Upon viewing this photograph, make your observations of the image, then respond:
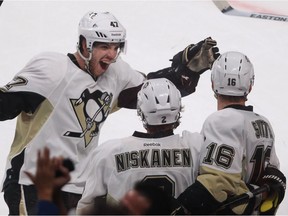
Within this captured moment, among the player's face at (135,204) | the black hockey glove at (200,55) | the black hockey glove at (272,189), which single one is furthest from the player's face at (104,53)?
the player's face at (135,204)

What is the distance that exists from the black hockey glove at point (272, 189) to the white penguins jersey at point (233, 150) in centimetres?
3

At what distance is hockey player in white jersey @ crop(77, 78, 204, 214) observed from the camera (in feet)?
8.82

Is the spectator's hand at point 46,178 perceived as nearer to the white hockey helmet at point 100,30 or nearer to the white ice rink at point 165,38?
the white hockey helmet at point 100,30

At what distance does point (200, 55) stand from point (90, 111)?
1.86ft

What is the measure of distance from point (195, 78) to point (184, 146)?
0.83 m

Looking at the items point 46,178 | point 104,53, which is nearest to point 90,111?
point 104,53

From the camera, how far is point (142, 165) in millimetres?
2686

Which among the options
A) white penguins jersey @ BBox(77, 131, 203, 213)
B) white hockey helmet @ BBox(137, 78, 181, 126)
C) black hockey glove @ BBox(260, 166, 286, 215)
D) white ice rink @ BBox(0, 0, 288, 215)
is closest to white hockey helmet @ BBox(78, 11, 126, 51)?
white hockey helmet @ BBox(137, 78, 181, 126)

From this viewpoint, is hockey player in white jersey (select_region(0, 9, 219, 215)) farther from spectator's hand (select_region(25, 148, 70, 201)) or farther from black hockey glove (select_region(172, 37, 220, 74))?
spectator's hand (select_region(25, 148, 70, 201))

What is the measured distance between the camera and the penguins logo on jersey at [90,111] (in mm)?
3303

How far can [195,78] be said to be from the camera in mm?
3527

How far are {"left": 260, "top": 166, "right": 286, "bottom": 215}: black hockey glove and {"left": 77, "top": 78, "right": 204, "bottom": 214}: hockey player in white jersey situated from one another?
29 cm

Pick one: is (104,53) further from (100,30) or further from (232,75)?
(232,75)

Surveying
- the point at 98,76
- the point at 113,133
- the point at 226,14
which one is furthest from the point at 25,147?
the point at 226,14
